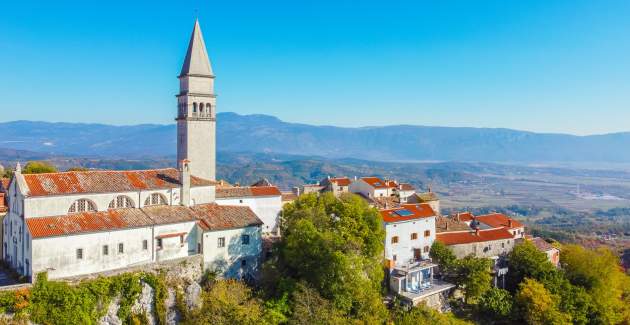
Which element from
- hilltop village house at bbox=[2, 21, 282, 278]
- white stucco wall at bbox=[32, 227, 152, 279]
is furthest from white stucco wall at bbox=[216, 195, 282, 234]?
white stucco wall at bbox=[32, 227, 152, 279]

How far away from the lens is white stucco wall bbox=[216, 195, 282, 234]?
191ft

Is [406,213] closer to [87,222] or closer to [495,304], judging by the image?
[495,304]

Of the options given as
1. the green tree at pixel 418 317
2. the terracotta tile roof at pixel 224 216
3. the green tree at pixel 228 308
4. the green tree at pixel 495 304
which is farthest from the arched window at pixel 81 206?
the green tree at pixel 495 304

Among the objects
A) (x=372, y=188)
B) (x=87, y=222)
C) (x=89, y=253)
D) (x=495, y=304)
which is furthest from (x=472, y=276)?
(x=87, y=222)

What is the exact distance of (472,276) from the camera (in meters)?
55.1

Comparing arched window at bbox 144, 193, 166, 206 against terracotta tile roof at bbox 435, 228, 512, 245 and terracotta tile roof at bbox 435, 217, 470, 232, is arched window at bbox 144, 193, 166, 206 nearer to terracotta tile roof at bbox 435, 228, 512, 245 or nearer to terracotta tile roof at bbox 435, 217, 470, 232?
terracotta tile roof at bbox 435, 228, 512, 245

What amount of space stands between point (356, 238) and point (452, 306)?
16375mm

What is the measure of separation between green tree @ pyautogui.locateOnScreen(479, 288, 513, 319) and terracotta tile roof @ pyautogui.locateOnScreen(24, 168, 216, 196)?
113ft

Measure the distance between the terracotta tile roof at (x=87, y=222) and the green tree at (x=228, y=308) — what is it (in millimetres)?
9437

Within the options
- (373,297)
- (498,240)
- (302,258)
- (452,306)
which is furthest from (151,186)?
(498,240)

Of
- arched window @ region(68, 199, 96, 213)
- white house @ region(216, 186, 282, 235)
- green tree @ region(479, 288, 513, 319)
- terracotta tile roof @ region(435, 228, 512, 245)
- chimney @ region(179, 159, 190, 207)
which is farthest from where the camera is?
terracotta tile roof @ region(435, 228, 512, 245)

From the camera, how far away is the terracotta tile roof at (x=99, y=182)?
42.4 meters

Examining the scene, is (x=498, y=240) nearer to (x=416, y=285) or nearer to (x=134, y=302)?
(x=416, y=285)

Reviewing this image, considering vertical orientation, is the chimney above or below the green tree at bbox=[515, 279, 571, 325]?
above
